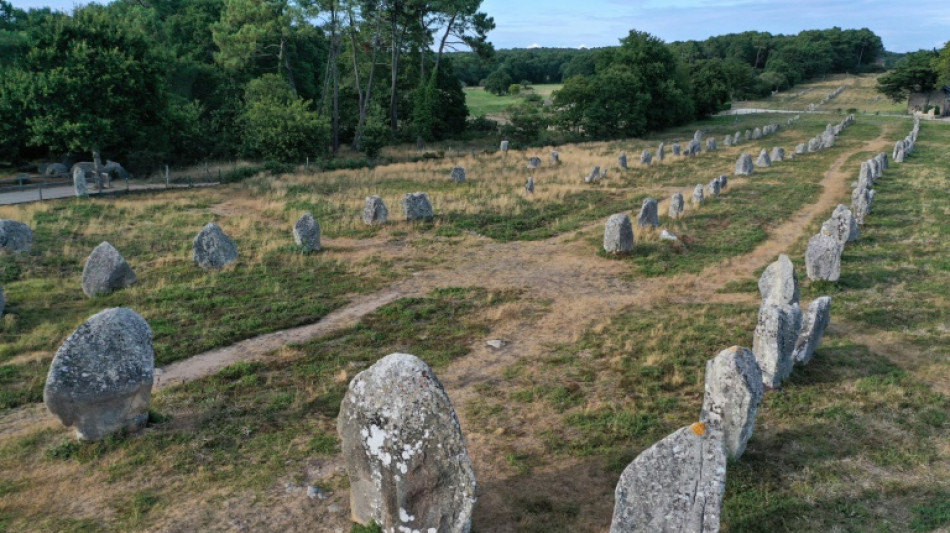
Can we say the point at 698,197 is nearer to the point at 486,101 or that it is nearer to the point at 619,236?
the point at 619,236

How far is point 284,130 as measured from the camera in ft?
127

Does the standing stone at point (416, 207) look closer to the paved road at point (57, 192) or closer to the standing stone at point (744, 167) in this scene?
the paved road at point (57, 192)

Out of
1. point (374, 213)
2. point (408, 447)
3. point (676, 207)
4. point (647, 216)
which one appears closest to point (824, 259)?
point (647, 216)

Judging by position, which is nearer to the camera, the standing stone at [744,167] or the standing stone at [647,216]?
the standing stone at [647,216]

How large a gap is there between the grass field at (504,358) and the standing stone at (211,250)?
696 mm

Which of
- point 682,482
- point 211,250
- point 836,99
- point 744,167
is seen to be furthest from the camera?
point 836,99

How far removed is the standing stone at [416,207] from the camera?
24594 millimetres

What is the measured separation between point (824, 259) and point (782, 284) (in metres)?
3.14

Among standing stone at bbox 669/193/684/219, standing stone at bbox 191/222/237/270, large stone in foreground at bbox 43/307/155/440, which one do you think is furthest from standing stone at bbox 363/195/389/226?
large stone in foreground at bbox 43/307/155/440

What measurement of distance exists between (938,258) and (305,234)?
765 inches

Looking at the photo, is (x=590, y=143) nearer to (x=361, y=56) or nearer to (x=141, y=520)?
(x=361, y=56)

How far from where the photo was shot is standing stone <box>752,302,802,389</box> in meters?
10.8

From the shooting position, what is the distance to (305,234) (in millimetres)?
20156

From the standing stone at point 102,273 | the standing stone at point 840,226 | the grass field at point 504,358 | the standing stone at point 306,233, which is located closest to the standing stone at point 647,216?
the grass field at point 504,358
